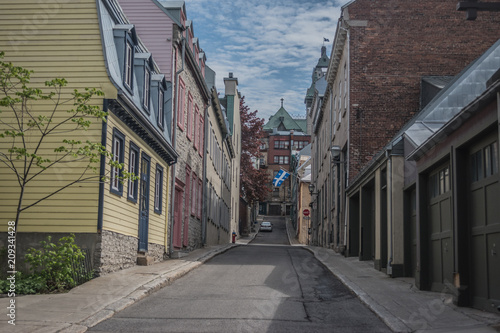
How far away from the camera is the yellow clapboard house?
13.2 meters

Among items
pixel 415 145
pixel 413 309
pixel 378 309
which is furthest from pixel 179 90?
pixel 413 309

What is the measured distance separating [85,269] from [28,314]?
3896mm

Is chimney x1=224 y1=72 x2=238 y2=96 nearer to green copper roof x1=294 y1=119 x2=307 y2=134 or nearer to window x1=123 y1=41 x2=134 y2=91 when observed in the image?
window x1=123 y1=41 x2=134 y2=91

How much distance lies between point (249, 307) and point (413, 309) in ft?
8.20

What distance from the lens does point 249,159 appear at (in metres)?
57.8

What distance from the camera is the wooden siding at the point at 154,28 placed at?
2080 centimetres

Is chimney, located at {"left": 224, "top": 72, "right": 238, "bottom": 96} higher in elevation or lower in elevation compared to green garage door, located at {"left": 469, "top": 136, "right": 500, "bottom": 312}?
higher

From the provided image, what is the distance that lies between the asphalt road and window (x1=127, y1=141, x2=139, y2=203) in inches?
98.7

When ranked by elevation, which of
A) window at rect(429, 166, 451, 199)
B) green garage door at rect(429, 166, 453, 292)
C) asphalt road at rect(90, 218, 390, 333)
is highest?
window at rect(429, 166, 451, 199)

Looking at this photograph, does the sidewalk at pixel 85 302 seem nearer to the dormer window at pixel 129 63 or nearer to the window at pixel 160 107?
the dormer window at pixel 129 63

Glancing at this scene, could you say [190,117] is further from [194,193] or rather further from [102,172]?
[102,172]

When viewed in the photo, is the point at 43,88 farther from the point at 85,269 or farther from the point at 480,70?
the point at 480,70

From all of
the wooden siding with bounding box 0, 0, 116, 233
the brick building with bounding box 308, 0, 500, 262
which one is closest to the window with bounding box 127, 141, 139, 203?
the wooden siding with bounding box 0, 0, 116, 233

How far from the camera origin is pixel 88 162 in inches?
525
